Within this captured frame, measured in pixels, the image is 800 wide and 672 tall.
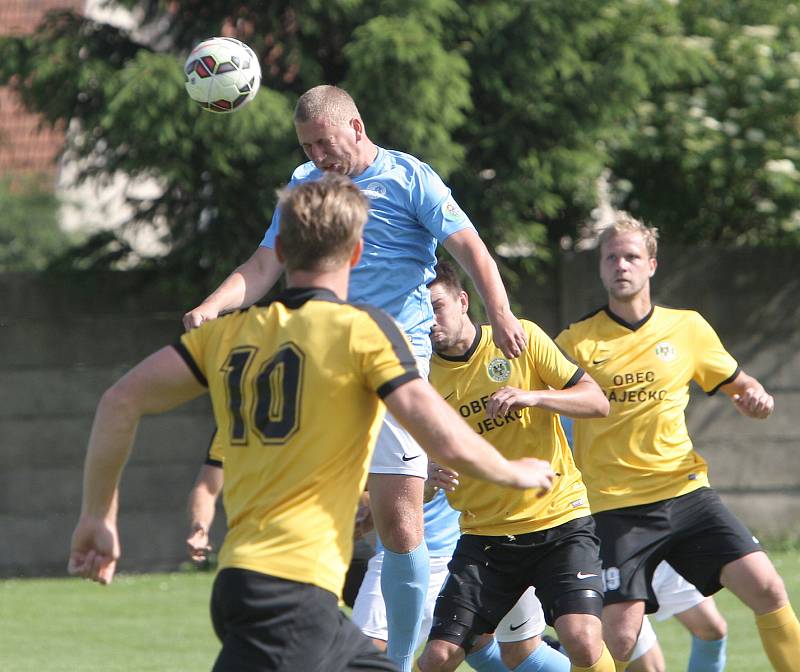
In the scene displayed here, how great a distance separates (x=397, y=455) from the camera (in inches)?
204

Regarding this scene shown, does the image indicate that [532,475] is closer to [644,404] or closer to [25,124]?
[644,404]

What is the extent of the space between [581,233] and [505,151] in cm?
166

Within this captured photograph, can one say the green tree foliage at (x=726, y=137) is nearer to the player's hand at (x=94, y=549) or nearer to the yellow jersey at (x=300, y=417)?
the yellow jersey at (x=300, y=417)

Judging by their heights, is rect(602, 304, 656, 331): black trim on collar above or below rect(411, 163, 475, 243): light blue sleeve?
below

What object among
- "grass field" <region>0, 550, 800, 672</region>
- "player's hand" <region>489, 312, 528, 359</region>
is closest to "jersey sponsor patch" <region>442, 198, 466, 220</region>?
"player's hand" <region>489, 312, 528, 359</region>

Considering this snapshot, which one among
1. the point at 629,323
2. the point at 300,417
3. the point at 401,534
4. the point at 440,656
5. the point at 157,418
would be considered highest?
the point at 300,417

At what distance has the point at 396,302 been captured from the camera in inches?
207

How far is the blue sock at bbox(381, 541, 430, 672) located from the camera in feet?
17.0

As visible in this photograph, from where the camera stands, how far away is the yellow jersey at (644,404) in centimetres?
632

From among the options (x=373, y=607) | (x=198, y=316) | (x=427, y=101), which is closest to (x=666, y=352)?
(x=373, y=607)

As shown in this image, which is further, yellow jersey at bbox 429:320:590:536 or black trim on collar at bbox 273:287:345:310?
yellow jersey at bbox 429:320:590:536

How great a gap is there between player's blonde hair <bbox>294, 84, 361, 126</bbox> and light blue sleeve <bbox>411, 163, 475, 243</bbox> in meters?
0.39

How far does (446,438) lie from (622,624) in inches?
118

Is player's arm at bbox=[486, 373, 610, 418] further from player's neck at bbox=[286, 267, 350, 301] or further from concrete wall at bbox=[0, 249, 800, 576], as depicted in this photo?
concrete wall at bbox=[0, 249, 800, 576]
